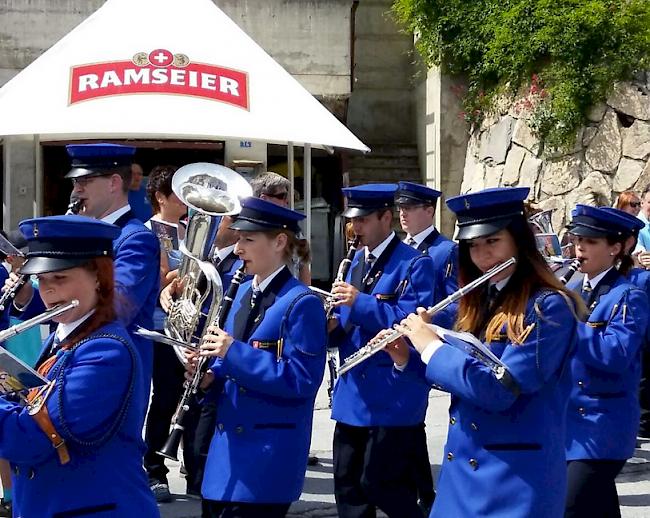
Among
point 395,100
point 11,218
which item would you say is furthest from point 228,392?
point 395,100

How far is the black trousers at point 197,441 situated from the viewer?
5.43 metres

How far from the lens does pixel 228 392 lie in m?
4.27

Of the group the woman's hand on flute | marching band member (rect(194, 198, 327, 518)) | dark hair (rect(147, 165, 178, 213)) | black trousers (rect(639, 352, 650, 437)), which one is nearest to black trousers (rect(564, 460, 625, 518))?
marching band member (rect(194, 198, 327, 518))

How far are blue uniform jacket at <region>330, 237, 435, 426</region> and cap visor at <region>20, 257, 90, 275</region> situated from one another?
8.08 feet

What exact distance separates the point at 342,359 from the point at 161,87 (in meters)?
3.75

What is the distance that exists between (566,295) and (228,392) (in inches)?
53.6

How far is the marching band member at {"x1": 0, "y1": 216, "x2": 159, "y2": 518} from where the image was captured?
2.98m

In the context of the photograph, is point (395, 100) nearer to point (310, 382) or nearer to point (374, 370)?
point (374, 370)

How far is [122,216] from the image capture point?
191 inches

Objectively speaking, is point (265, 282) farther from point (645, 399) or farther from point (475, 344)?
point (645, 399)

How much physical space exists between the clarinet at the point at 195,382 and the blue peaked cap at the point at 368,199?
1.26 meters

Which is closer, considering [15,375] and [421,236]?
[15,375]

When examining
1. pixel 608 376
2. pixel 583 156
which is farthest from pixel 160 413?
pixel 583 156

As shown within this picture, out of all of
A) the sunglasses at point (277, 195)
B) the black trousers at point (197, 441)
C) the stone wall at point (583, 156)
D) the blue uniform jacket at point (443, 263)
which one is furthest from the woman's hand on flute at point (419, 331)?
the stone wall at point (583, 156)
